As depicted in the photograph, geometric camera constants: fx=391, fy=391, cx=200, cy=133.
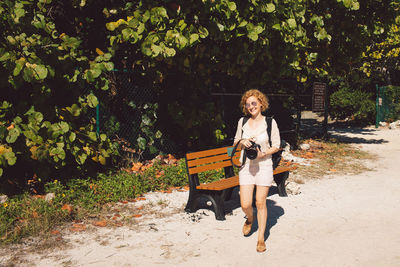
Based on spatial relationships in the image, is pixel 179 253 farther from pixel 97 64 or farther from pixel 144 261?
pixel 97 64

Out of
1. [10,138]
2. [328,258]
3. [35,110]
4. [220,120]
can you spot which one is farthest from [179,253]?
[220,120]

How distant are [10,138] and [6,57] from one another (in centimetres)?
109

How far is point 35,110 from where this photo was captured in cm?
583

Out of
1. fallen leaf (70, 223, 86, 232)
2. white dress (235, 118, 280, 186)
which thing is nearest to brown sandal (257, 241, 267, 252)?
white dress (235, 118, 280, 186)

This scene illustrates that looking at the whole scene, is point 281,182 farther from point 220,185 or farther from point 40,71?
point 40,71

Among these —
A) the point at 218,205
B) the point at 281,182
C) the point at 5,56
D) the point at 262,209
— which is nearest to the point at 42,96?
the point at 5,56

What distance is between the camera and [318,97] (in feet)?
41.3

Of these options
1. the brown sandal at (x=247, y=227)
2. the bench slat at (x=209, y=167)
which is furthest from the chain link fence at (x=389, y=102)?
the brown sandal at (x=247, y=227)

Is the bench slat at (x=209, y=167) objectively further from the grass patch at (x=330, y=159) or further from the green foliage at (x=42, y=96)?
the grass patch at (x=330, y=159)

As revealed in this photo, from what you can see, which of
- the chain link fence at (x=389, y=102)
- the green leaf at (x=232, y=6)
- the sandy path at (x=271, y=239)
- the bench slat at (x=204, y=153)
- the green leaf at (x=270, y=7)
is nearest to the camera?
the sandy path at (x=271, y=239)

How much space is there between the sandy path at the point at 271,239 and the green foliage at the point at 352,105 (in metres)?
14.7

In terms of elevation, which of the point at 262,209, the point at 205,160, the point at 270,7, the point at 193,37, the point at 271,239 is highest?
the point at 270,7

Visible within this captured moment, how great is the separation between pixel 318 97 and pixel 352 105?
28.3 feet

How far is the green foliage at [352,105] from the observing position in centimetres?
1988
